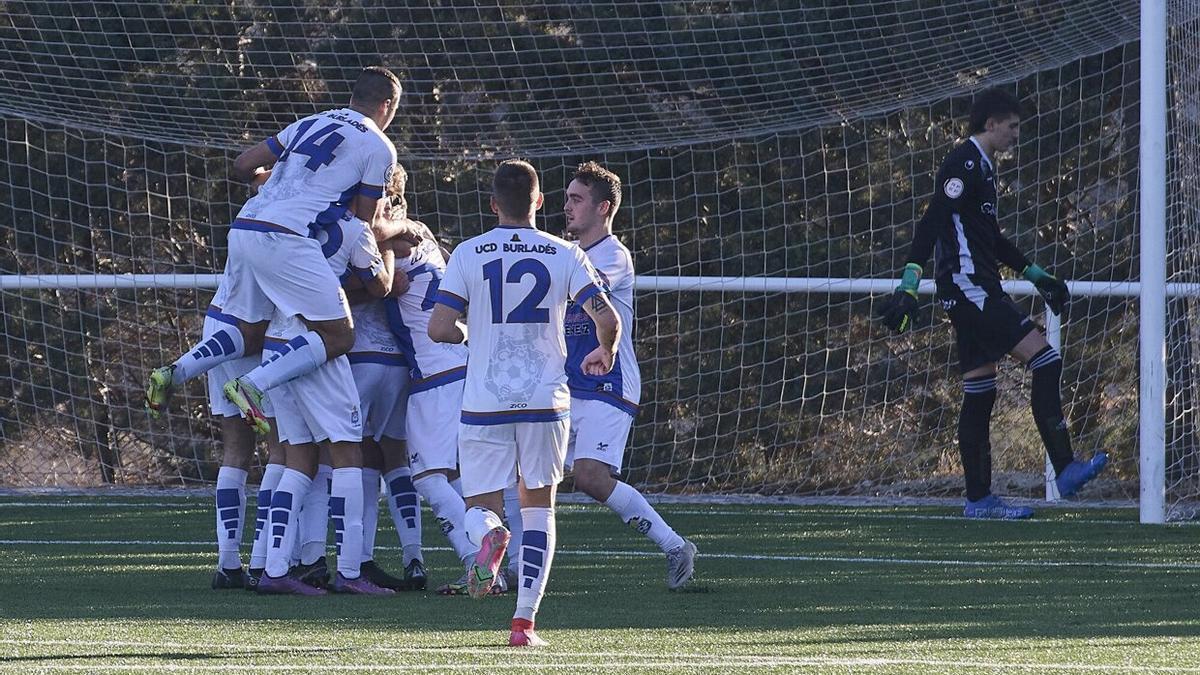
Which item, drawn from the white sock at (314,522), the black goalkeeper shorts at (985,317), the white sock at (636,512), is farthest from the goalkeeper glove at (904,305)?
the white sock at (314,522)

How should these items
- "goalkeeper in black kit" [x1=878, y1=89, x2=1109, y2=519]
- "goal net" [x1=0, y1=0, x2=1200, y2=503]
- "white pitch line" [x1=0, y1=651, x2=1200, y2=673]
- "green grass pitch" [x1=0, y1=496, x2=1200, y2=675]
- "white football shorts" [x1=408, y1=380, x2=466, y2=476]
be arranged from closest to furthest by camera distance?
"white pitch line" [x1=0, y1=651, x2=1200, y2=673]
"green grass pitch" [x1=0, y1=496, x2=1200, y2=675]
"white football shorts" [x1=408, y1=380, x2=466, y2=476]
"goalkeeper in black kit" [x1=878, y1=89, x2=1109, y2=519]
"goal net" [x1=0, y1=0, x2=1200, y2=503]

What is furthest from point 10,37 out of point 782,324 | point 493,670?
point 493,670

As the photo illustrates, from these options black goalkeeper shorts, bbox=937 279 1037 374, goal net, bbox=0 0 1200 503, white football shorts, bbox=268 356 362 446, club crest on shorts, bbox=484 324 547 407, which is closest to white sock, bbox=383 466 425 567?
white football shorts, bbox=268 356 362 446

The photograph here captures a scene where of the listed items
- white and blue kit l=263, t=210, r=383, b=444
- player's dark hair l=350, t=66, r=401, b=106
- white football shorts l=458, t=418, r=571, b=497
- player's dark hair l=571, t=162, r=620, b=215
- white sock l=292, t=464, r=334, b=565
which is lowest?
white sock l=292, t=464, r=334, b=565

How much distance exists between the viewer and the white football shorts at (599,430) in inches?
249

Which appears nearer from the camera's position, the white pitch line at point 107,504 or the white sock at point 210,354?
the white sock at point 210,354

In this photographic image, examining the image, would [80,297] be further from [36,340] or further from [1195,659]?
[1195,659]

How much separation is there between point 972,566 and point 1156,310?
228 cm

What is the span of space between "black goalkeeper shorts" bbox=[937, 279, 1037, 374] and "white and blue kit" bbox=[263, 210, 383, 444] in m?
3.21

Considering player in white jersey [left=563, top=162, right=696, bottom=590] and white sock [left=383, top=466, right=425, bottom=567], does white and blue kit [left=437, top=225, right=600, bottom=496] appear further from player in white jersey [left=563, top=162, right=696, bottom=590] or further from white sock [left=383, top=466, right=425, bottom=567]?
white sock [left=383, top=466, right=425, bottom=567]

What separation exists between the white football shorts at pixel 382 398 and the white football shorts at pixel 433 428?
4.4 inches

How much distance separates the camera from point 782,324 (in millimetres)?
12000

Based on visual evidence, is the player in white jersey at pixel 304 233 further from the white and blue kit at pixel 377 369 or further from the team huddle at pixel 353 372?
the white and blue kit at pixel 377 369

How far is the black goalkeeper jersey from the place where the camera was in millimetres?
8594
